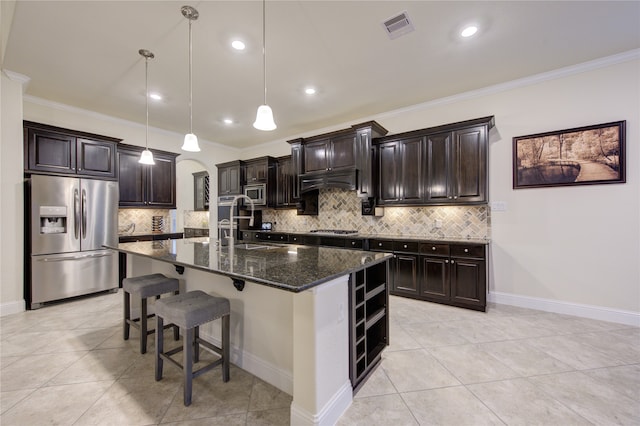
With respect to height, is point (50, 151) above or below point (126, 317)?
above

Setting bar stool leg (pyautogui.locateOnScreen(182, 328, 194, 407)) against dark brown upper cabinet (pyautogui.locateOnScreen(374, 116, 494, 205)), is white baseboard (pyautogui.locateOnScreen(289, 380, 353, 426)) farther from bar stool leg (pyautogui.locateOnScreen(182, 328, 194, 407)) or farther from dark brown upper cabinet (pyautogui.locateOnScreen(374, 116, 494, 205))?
dark brown upper cabinet (pyautogui.locateOnScreen(374, 116, 494, 205))

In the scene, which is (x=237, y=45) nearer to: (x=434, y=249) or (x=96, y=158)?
(x=96, y=158)

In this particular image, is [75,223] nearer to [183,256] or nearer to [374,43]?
[183,256]

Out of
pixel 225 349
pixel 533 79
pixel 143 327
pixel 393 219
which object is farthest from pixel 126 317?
pixel 533 79

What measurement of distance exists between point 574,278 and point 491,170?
160cm

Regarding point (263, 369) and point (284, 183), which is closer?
point (263, 369)

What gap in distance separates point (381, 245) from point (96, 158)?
15.1 feet

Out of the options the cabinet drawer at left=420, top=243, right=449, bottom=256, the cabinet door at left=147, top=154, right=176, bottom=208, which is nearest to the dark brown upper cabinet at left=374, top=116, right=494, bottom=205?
the cabinet drawer at left=420, top=243, right=449, bottom=256

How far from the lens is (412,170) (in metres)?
3.92

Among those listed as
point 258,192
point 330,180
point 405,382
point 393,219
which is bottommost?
point 405,382

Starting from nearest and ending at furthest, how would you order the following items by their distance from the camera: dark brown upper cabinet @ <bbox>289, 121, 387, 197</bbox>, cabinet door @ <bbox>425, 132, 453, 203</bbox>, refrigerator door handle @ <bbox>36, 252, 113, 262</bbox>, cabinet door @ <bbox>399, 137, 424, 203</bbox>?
refrigerator door handle @ <bbox>36, 252, 113, 262</bbox>, cabinet door @ <bbox>425, 132, 453, 203</bbox>, cabinet door @ <bbox>399, 137, 424, 203</bbox>, dark brown upper cabinet @ <bbox>289, 121, 387, 197</bbox>

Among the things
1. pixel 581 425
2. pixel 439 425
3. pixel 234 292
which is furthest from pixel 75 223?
pixel 581 425

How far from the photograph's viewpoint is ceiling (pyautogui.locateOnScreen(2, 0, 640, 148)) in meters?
2.27

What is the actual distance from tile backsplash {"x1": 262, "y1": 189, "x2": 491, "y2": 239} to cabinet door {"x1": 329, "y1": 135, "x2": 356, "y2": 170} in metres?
0.63
